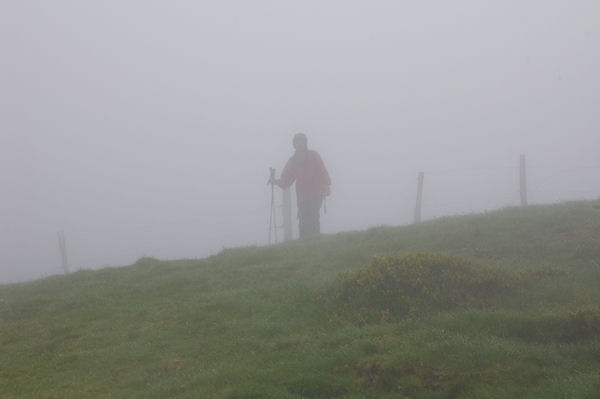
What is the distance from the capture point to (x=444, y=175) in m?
96.6

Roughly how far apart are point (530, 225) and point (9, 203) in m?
91.8

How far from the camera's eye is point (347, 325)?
8352mm

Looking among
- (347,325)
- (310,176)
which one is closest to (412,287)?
(347,325)

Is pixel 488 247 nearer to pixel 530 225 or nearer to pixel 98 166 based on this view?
pixel 530 225

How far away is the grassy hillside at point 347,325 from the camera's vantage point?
20.8 ft

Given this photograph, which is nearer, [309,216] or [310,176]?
[310,176]


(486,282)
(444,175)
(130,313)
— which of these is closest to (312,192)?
(130,313)

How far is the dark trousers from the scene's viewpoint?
19.0 m

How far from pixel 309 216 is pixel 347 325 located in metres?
10.8

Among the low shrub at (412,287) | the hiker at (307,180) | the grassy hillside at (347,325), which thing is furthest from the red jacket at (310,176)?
the low shrub at (412,287)

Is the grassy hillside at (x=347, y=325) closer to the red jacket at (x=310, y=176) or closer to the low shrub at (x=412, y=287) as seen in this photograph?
the low shrub at (x=412, y=287)

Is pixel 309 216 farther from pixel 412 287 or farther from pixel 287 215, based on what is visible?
pixel 412 287

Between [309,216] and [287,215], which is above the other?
[309,216]

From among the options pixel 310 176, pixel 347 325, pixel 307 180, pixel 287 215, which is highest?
pixel 310 176
